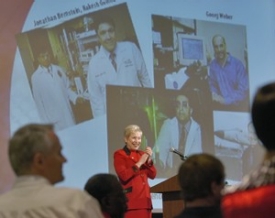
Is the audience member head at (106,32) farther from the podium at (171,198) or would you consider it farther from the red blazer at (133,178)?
the podium at (171,198)

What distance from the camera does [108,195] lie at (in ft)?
6.63

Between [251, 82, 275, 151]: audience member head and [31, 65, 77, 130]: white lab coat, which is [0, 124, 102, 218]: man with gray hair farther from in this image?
[31, 65, 77, 130]: white lab coat

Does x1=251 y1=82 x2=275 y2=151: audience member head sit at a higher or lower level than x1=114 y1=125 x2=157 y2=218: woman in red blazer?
→ higher

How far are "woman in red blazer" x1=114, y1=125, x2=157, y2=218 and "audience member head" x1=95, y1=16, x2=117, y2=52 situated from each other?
105 cm

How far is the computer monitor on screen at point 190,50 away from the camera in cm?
589

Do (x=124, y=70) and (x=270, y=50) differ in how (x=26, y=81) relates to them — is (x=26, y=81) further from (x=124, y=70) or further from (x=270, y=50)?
(x=270, y=50)

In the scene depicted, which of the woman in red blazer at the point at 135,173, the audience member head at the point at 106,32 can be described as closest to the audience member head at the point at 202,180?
the woman in red blazer at the point at 135,173

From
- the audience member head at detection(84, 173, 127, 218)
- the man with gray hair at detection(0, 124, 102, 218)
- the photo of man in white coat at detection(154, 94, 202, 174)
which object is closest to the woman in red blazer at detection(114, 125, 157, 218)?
the photo of man in white coat at detection(154, 94, 202, 174)

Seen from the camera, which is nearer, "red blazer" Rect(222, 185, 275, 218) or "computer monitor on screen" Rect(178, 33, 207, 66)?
"red blazer" Rect(222, 185, 275, 218)

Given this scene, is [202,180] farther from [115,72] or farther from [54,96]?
[115,72]

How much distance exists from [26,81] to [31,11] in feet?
1.93

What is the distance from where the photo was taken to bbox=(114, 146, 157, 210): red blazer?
458 centimetres

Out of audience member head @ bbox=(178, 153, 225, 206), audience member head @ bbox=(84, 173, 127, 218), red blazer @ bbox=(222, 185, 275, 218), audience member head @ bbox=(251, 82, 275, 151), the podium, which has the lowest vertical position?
the podium

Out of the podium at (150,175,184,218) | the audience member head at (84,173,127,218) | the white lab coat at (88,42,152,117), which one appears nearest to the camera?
the audience member head at (84,173,127,218)
